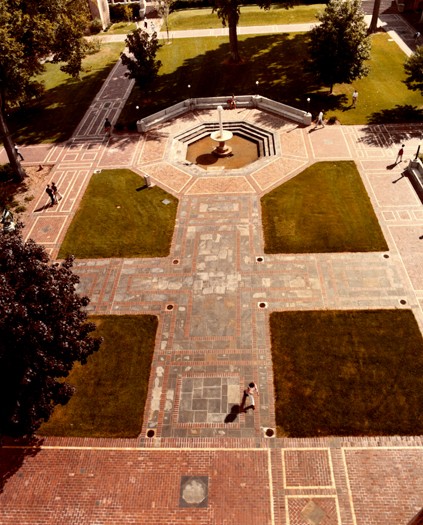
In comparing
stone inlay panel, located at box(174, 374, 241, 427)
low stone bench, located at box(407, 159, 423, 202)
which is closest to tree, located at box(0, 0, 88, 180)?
stone inlay panel, located at box(174, 374, 241, 427)

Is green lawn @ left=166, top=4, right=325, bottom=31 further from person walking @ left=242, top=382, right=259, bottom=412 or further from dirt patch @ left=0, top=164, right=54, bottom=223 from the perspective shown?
person walking @ left=242, top=382, right=259, bottom=412

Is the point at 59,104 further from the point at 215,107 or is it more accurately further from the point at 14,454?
the point at 14,454

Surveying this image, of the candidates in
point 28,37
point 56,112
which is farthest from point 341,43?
point 56,112

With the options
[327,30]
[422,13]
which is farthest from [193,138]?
[422,13]

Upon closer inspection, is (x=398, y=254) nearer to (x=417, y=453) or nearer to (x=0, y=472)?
(x=417, y=453)

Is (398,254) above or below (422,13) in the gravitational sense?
below

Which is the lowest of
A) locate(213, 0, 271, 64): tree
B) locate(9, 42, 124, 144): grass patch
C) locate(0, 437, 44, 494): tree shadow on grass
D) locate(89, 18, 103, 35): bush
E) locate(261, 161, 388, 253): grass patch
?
locate(0, 437, 44, 494): tree shadow on grass
